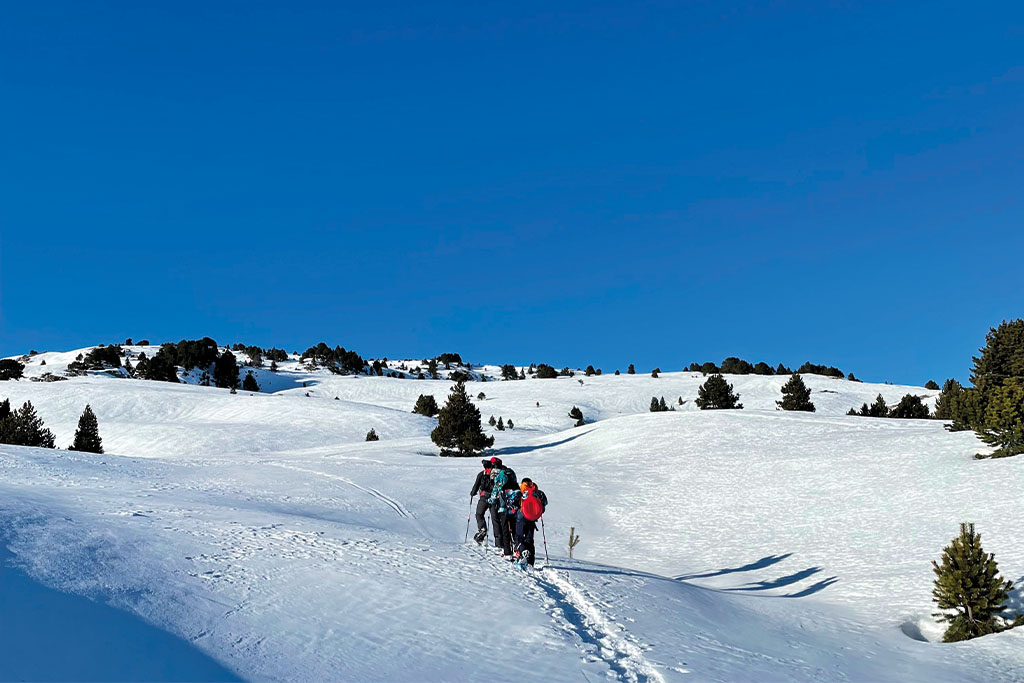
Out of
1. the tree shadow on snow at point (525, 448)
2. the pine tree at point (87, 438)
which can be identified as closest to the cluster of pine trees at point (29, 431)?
the pine tree at point (87, 438)

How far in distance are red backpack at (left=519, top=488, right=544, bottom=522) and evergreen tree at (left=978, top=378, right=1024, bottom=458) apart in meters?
19.3

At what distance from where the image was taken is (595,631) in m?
10.7

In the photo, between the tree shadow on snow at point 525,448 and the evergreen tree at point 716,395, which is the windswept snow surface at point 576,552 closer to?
the tree shadow on snow at point 525,448

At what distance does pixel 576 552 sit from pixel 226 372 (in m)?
87.6

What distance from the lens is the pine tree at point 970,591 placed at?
1432 centimetres

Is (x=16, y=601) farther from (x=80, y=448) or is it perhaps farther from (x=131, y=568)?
(x=80, y=448)

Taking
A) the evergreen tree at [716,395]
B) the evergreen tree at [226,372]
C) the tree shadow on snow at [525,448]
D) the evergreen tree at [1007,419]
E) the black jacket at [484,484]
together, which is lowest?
→ the black jacket at [484,484]

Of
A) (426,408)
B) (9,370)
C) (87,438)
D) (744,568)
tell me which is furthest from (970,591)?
(9,370)

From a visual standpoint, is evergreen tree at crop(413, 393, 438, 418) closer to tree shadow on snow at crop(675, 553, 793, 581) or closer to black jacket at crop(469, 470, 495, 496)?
tree shadow on snow at crop(675, 553, 793, 581)

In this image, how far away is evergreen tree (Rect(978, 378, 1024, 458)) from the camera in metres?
24.6

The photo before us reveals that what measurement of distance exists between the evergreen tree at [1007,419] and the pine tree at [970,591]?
12677mm

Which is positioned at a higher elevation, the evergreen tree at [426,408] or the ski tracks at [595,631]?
the evergreen tree at [426,408]

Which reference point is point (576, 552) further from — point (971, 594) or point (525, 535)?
point (971, 594)

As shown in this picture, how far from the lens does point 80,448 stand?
122 ft
